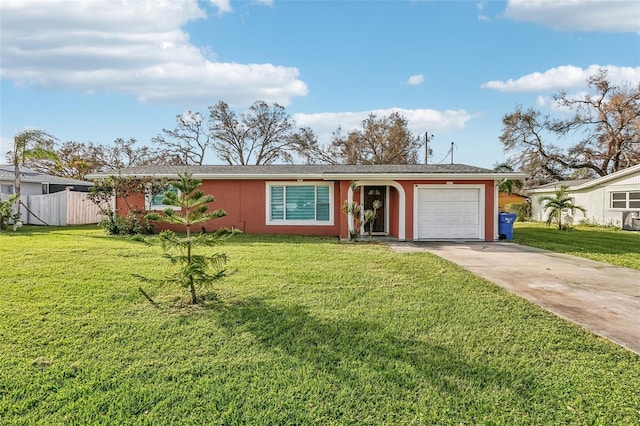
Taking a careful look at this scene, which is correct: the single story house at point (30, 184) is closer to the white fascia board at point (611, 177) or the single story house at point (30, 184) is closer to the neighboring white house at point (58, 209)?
the neighboring white house at point (58, 209)

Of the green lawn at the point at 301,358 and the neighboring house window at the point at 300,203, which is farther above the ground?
the neighboring house window at the point at 300,203

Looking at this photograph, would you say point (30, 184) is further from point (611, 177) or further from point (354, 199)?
point (611, 177)

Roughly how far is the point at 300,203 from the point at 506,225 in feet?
25.3

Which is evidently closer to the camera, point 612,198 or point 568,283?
point 568,283

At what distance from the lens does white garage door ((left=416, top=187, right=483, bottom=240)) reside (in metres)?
13.3

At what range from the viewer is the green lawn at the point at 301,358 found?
2859 mm

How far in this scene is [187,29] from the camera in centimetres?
1232

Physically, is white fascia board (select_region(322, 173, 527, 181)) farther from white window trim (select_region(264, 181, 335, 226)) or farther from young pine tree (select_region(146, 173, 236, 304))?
young pine tree (select_region(146, 173, 236, 304))

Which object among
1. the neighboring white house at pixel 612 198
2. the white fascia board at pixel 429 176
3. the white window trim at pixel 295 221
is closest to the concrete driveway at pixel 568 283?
the white fascia board at pixel 429 176

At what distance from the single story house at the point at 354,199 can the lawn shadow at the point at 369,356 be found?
9.00 metres

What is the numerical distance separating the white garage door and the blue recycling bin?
869mm

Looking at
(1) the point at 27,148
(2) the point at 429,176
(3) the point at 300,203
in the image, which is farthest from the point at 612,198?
(1) the point at 27,148

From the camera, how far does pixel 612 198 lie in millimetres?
19422

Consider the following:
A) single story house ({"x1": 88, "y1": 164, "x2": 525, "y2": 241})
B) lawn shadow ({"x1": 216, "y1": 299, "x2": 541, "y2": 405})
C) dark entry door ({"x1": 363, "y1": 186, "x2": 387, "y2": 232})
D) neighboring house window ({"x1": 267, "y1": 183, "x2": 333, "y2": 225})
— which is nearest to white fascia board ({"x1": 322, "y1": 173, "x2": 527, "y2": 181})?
single story house ({"x1": 88, "y1": 164, "x2": 525, "y2": 241})
